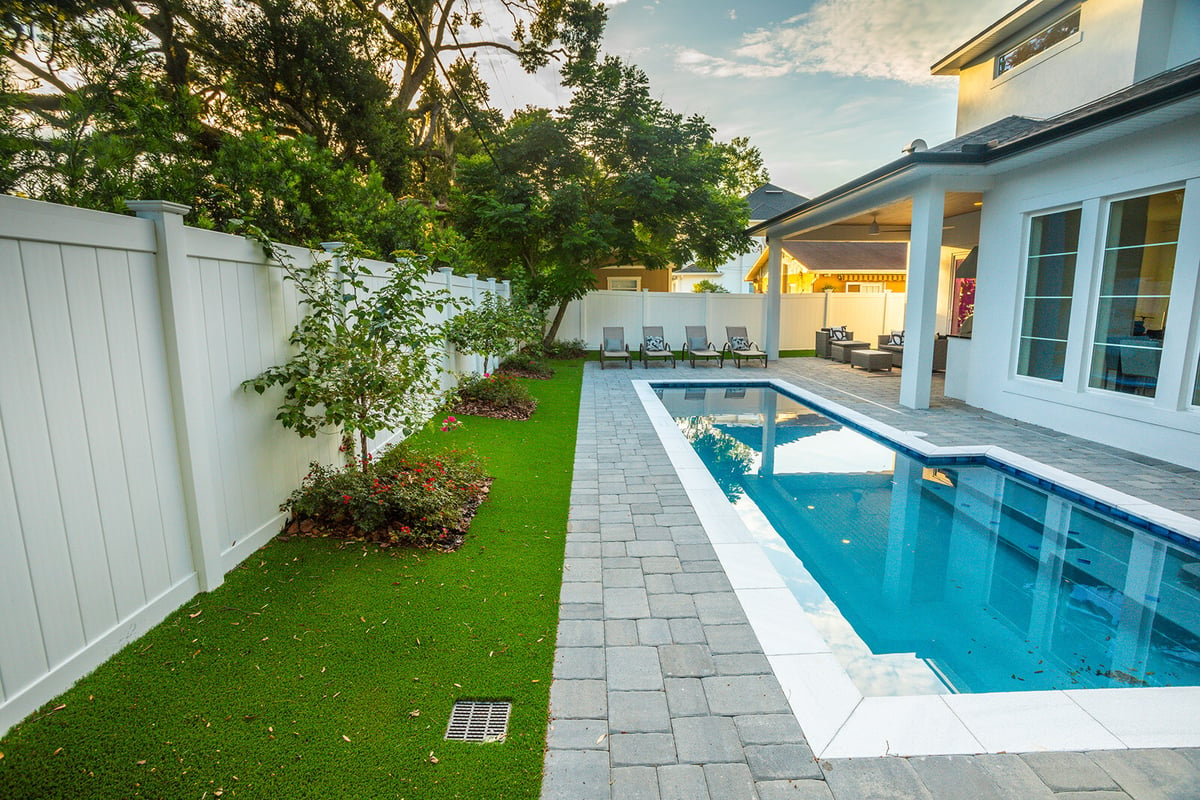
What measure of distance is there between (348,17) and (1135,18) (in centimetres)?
1355

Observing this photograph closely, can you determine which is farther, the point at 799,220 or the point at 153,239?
the point at 799,220

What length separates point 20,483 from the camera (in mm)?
2172

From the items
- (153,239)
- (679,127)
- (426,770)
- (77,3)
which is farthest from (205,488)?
(679,127)

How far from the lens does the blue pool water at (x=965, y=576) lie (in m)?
3.12

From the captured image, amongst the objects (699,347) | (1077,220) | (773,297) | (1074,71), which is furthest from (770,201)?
(1077,220)

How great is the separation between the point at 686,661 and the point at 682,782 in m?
0.74

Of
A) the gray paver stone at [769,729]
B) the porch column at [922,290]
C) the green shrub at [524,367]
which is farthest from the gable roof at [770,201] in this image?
the gray paver stone at [769,729]

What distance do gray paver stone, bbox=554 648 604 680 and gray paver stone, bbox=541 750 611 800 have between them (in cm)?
47

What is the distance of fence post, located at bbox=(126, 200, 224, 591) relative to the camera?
115 inches

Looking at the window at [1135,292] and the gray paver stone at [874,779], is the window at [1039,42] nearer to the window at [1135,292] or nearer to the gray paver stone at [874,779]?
the window at [1135,292]

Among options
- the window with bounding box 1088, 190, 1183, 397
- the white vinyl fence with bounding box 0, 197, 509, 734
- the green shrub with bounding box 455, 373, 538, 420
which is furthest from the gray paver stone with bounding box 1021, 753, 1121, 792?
the green shrub with bounding box 455, 373, 538, 420

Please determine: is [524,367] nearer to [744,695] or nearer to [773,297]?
[773,297]

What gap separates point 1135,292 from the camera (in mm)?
6395

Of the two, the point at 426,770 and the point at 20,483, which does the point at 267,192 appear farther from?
the point at 426,770
